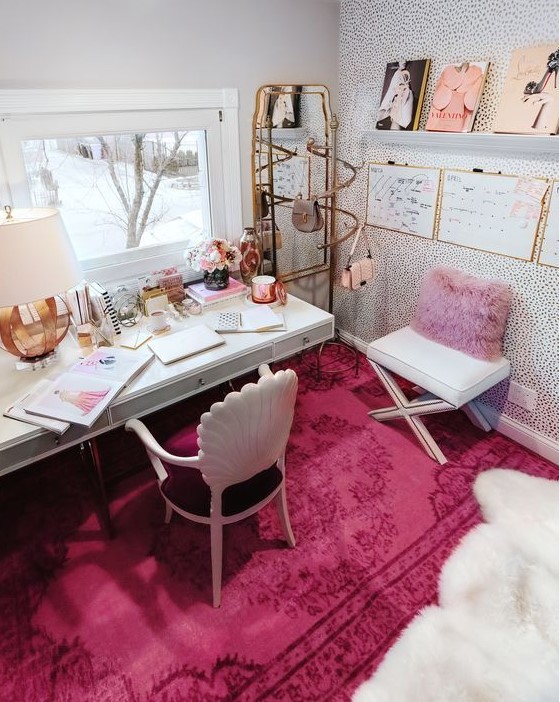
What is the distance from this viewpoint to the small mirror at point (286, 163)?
2715mm

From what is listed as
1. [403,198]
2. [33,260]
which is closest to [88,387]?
[33,260]

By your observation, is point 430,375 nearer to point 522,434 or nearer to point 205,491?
point 522,434

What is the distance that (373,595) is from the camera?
1.89 meters

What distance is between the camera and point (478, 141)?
2314 millimetres

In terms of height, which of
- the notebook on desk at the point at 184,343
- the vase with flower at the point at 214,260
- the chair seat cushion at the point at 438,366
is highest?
the vase with flower at the point at 214,260

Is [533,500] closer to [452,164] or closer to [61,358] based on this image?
[452,164]

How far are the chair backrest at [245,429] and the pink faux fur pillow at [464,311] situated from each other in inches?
49.1

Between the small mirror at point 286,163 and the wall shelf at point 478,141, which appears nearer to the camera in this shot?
the wall shelf at point 478,141

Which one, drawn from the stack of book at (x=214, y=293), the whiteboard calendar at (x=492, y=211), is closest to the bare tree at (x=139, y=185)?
the stack of book at (x=214, y=293)

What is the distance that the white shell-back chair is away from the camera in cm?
154

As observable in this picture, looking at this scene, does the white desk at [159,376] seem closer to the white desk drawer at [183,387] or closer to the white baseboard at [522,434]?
the white desk drawer at [183,387]

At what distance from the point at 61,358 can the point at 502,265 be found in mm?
2150

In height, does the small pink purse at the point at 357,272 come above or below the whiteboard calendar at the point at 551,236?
below

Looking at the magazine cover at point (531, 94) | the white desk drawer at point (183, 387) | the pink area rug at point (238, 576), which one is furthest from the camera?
the magazine cover at point (531, 94)
